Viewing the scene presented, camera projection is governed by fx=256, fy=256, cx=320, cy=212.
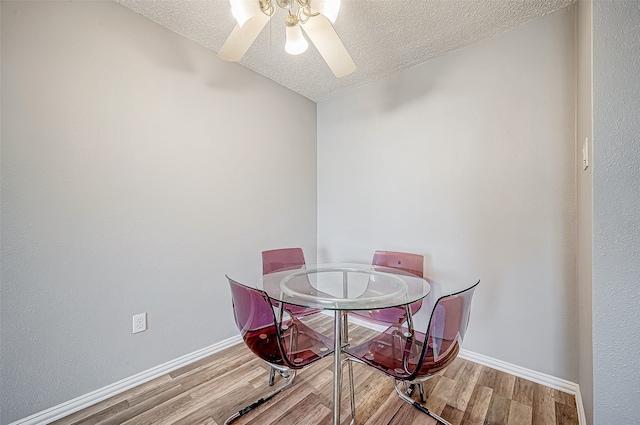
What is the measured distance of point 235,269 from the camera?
7.23ft

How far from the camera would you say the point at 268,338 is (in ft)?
4.56

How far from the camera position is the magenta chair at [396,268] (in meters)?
1.80

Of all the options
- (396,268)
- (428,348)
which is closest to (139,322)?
(428,348)

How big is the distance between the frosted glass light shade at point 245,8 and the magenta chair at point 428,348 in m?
1.54

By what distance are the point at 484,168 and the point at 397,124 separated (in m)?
0.83

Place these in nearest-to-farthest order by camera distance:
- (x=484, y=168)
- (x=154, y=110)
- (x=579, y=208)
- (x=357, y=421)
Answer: (x=357, y=421)
(x=579, y=208)
(x=154, y=110)
(x=484, y=168)

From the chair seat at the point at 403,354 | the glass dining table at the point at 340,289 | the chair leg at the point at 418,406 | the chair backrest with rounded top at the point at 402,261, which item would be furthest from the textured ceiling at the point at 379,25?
the chair leg at the point at 418,406

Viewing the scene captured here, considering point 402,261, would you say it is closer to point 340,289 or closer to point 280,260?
point 340,289

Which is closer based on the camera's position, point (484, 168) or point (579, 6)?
point (579, 6)

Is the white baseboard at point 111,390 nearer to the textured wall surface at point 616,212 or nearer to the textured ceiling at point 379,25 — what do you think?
the textured wall surface at point 616,212

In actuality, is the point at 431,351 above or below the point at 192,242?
below

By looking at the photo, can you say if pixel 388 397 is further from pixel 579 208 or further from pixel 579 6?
pixel 579 6

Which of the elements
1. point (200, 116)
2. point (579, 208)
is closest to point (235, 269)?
point (200, 116)

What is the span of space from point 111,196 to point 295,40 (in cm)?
143
